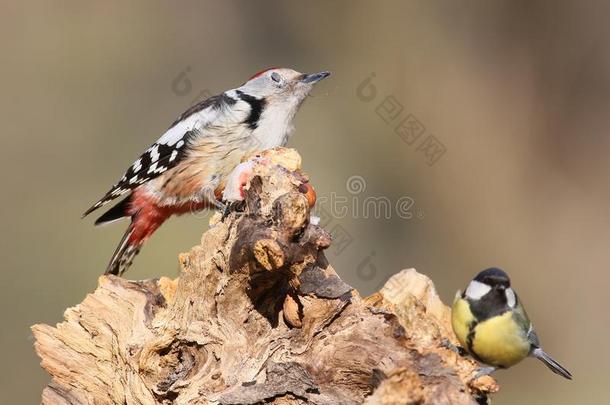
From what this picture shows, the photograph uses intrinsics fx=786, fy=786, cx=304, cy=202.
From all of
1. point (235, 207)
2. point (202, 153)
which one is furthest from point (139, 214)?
point (235, 207)

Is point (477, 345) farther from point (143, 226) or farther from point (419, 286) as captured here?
point (143, 226)

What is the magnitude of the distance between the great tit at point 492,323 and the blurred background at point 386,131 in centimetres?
388

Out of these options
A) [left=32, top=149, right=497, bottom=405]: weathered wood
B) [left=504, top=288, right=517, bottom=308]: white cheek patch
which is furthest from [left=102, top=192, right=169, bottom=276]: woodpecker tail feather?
[left=504, top=288, right=517, bottom=308]: white cheek patch

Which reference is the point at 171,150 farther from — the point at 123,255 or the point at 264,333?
the point at 264,333

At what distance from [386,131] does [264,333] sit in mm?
5141

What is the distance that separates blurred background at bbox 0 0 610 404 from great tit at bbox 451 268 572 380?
3.88m

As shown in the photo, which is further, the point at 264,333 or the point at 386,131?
the point at 386,131

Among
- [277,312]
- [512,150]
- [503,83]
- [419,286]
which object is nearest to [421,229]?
[512,150]

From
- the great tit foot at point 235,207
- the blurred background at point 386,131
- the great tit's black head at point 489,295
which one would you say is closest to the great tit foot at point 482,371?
the great tit's black head at point 489,295

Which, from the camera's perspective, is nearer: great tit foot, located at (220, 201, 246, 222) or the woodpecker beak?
great tit foot, located at (220, 201, 246, 222)

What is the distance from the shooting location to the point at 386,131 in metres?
8.18

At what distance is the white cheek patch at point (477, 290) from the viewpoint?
3.43 metres

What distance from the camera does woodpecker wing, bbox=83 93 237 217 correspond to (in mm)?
5074

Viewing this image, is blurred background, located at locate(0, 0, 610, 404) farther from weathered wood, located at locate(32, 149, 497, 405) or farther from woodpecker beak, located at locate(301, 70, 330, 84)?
weathered wood, located at locate(32, 149, 497, 405)
